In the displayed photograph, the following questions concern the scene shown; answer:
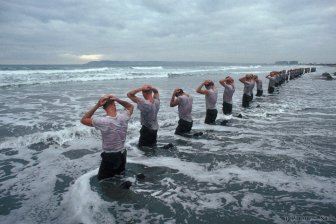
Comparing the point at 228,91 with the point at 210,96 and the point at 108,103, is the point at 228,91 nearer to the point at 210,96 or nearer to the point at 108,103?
the point at 210,96

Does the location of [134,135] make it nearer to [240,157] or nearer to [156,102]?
[156,102]

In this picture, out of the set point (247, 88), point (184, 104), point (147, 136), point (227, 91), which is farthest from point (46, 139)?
point (247, 88)

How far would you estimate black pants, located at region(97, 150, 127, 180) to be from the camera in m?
5.91

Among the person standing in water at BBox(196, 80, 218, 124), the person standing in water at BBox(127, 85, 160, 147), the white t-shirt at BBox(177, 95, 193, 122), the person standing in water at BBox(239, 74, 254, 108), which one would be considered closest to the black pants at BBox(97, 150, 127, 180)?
the person standing in water at BBox(127, 85, 160, 147)

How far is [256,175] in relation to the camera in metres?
6.27

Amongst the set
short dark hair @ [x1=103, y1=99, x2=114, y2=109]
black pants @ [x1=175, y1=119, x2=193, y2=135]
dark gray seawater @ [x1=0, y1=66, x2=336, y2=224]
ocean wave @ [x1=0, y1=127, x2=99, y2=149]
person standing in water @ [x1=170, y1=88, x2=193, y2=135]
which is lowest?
dark gray seawater @ [x1=0, y1=66, x2=336, y2=224]

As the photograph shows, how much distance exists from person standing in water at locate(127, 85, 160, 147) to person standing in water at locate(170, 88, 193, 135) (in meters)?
1.49

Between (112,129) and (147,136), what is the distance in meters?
2.62

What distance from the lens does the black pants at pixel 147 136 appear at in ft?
27.2

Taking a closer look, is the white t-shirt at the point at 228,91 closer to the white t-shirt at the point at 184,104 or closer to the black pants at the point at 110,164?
the white t-shirt at the point at 184,104

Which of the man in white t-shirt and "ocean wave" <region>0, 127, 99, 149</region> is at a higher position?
the man in white t-shirt

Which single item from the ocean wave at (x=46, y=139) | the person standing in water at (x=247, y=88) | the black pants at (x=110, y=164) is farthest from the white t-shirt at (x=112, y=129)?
the person standing in water at (x=247, y=88)

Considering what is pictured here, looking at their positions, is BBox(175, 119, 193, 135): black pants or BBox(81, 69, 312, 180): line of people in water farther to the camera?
BBox(175, 119, 193, 135): black pants

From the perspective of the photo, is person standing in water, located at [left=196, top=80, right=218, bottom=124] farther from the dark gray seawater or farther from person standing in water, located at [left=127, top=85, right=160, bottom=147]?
person standing in water, located at [left=127, top=85, right=160, bottom=147]
